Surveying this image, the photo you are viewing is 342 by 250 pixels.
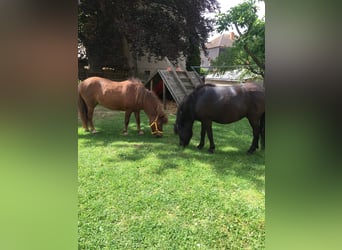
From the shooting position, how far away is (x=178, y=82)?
956 cm

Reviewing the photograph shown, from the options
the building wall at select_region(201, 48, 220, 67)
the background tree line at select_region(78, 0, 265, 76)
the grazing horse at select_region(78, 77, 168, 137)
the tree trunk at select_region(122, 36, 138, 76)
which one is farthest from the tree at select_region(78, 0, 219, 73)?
the grazing horse at select_region(78, 77, 168, 137)

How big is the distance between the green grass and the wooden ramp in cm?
355

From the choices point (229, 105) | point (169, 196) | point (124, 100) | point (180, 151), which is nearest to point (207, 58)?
point (124, 100)

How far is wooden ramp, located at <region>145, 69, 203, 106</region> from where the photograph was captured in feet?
29.9

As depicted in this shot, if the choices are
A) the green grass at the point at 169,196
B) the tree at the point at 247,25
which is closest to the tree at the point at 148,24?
the tree at the point at 247,25

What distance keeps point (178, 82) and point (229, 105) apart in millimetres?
4791

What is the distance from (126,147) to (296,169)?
494 cm

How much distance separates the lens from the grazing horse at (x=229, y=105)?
4.96 m

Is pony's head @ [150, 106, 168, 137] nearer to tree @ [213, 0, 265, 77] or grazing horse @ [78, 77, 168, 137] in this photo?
grazing horse @ [78, 77, 168, 137]

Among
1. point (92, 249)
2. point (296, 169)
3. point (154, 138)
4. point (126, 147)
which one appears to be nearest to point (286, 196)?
point (296, 169)

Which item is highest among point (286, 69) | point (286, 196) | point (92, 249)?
point (286, 69)

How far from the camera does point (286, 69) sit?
2.10ft

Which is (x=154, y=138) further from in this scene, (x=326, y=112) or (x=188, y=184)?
(x=326, y=112)

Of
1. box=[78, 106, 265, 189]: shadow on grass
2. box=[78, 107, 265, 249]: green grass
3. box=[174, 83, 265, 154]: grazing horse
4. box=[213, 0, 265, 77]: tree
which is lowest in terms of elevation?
box=[78, 107, 265, 249]: green grass
